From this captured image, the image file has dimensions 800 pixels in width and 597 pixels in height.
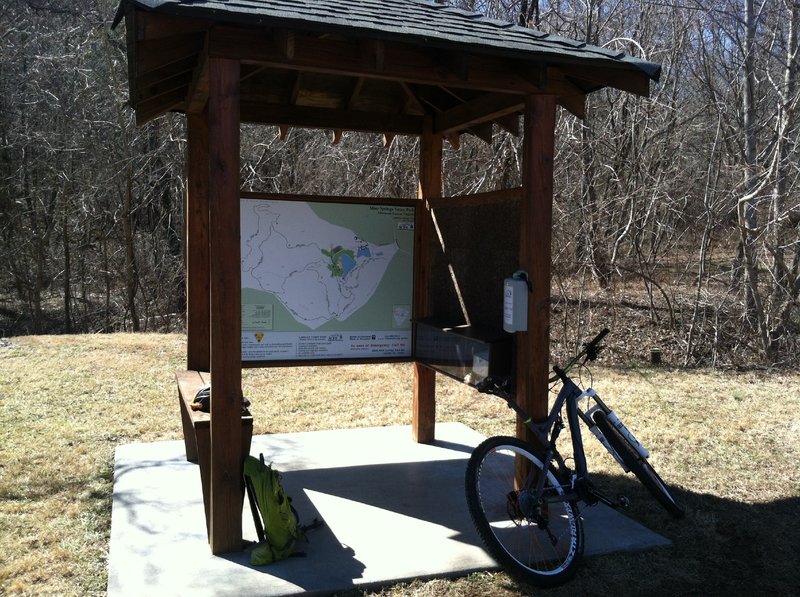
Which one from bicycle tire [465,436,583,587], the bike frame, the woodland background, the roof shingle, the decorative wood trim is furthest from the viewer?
the woodland background

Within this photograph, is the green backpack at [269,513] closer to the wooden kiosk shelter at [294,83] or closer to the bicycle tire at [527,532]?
the wooden kiosk shelter at [294,83]

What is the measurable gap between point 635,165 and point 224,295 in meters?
6.51

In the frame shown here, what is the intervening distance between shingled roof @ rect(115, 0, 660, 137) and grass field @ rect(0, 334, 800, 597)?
2.52 m

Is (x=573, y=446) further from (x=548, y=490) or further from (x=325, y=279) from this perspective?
(x=325, y=279)

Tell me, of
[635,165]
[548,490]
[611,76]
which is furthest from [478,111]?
[635,165]

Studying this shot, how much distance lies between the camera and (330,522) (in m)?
4.33

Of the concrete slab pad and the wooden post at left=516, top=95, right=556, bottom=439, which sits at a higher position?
the wooden post at left=516, top=95, right=556, bottom=439

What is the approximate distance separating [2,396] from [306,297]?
394 cm

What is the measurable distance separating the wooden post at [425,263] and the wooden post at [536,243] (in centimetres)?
141

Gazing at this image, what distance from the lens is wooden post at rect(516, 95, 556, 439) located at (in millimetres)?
4094

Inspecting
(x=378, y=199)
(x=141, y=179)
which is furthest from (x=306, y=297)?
(x=141, y=179)

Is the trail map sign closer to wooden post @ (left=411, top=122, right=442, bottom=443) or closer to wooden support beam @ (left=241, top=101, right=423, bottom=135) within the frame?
wooden post @ (left=411, top=122, right=442, bottom=443)

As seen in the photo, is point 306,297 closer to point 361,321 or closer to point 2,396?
point 361,321

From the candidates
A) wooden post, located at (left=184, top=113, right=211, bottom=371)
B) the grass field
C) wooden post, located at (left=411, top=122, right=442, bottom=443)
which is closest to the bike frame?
the grass field
